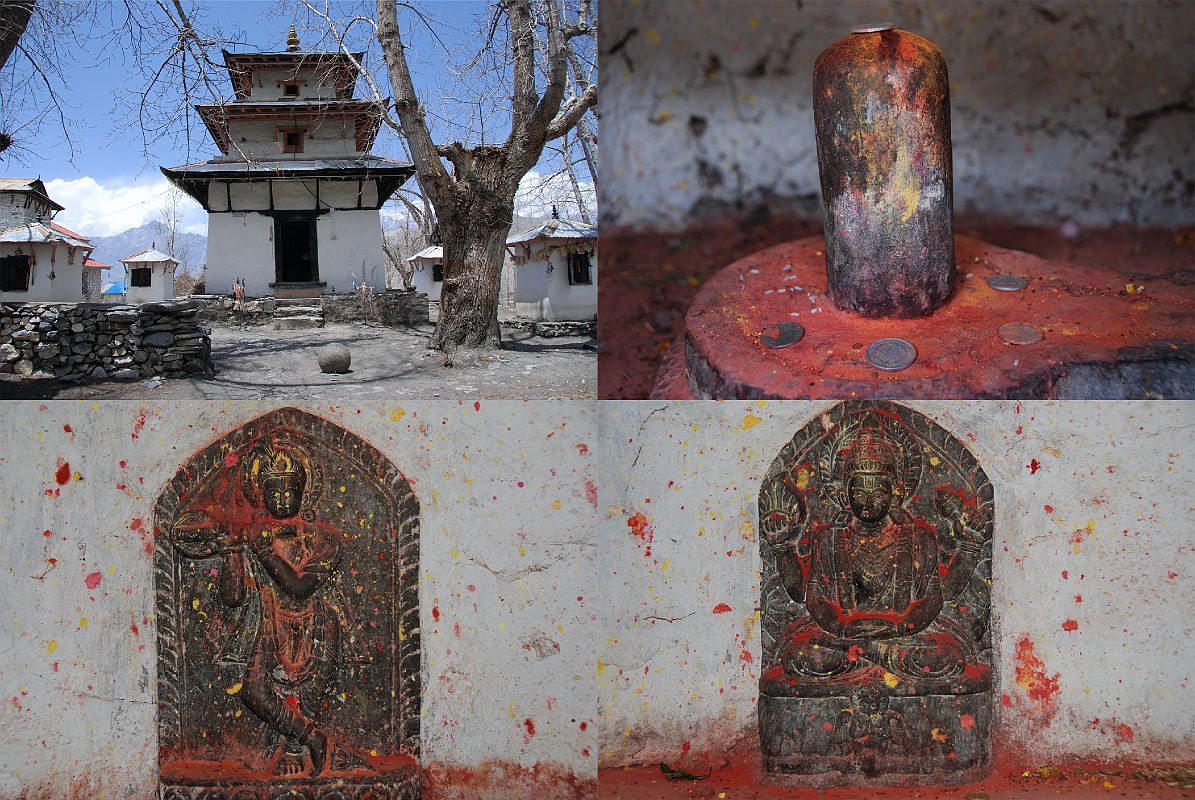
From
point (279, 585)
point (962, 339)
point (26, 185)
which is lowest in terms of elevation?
point (279, 585)

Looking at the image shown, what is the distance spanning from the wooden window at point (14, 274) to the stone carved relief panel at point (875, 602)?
10.2 feet

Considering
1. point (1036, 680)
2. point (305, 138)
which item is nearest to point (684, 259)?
point (1036, 680)

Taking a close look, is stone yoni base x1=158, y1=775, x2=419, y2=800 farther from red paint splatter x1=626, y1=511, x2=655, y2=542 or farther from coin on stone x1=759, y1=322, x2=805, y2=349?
coin on stone x1=759, y1=322, x2=805, y2=349

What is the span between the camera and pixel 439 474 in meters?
2.32

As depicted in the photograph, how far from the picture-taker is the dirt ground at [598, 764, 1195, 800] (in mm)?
2307

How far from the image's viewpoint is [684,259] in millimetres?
2879

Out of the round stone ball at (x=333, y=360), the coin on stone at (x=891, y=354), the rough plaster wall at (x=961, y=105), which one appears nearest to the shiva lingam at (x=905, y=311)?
the coin on stone at (x=891, y=354)

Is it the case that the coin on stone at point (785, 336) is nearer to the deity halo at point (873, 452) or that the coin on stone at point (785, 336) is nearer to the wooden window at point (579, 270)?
the deity halo at point (873, 452)

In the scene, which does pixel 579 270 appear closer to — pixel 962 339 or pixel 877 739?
pixel 962 339

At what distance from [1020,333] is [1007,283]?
0.34 meters

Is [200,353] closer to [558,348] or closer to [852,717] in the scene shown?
[558,348]

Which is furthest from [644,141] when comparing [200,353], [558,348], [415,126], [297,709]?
[297,709]

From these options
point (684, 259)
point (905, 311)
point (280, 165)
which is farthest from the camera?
point (280, 165)

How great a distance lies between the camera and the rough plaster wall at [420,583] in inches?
89.7
